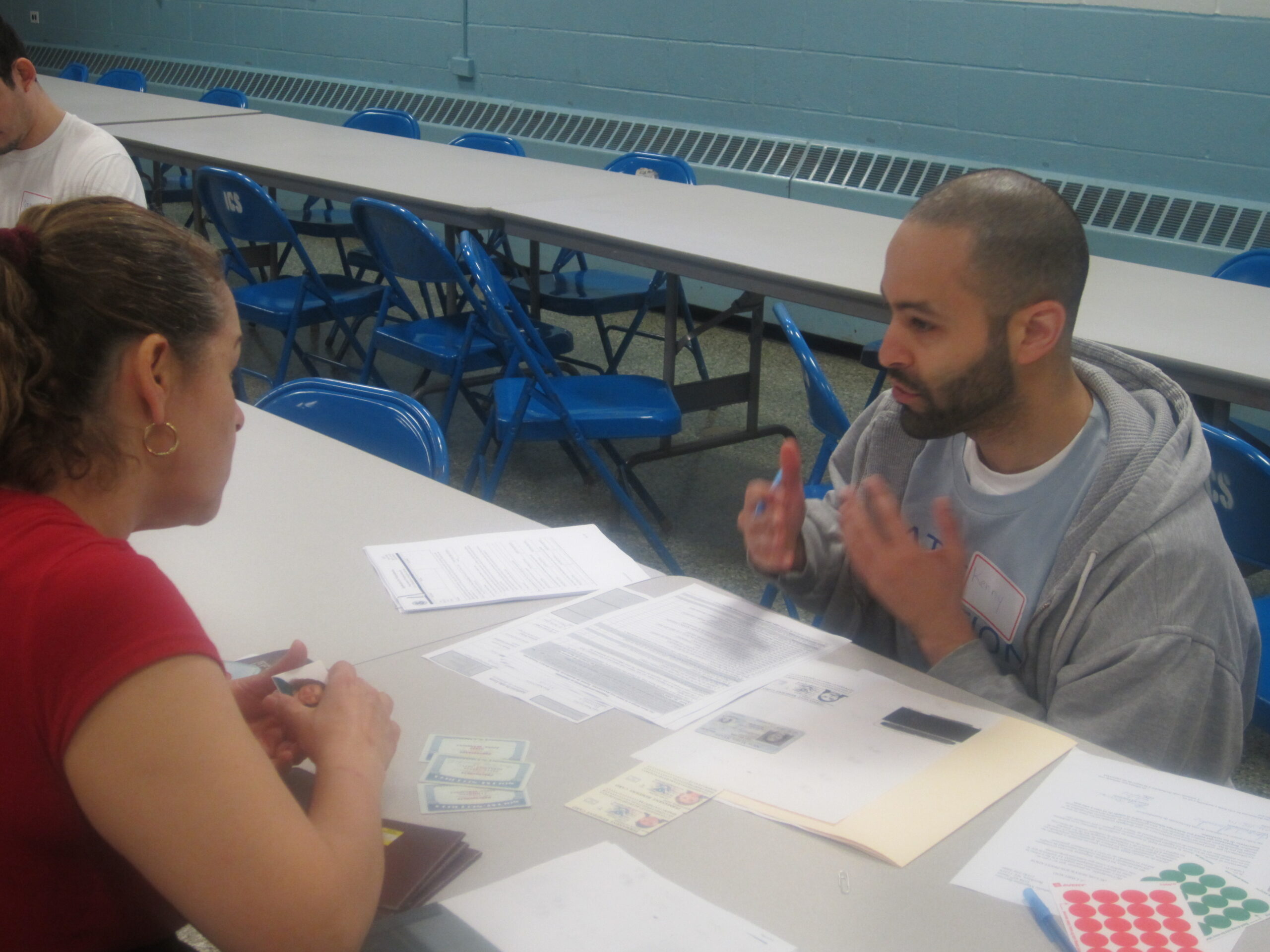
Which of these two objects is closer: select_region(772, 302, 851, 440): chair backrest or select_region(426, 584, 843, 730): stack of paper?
select_region(426, 584, 843, 730): stack of paper

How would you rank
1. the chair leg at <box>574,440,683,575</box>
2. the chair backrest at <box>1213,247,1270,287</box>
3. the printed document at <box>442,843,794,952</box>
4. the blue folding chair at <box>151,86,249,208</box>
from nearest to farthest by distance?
the printed document at <box>442,843,794,952</box>
the chair leg at <box>574,440,683,575</box>
the chair backrest at <box>1213,247,1270,287</box>
the blue folding chair at <box>151,86,249,208</box>

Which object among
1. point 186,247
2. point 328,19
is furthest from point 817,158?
point 186,247

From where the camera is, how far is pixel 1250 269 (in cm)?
313

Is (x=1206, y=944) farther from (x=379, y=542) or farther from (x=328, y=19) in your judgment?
(x=328, y=19)

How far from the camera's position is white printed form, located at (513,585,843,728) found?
1173 mm

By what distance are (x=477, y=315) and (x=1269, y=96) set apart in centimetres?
273

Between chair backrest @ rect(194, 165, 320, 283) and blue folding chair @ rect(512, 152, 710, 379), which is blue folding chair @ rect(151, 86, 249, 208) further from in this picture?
blue folding chair @ rect(512, 152, 710, 379)

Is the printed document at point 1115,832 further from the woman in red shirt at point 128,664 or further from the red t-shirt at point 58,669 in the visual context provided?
the red t-shirt at point 58,669

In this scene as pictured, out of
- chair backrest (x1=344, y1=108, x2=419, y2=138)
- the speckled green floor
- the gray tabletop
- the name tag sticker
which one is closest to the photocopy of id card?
the name tag sticker

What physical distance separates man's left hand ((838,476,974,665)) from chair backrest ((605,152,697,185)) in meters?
3.12

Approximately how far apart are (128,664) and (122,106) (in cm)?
522

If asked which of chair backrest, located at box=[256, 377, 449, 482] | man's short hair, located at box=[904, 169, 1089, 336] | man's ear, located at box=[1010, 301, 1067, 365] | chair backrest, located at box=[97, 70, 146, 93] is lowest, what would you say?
chair backrest, located at box=[256, 377, 449, 482]

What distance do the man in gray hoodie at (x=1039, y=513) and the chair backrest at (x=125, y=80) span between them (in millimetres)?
6149

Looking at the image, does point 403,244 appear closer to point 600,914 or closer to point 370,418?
point 370,418
